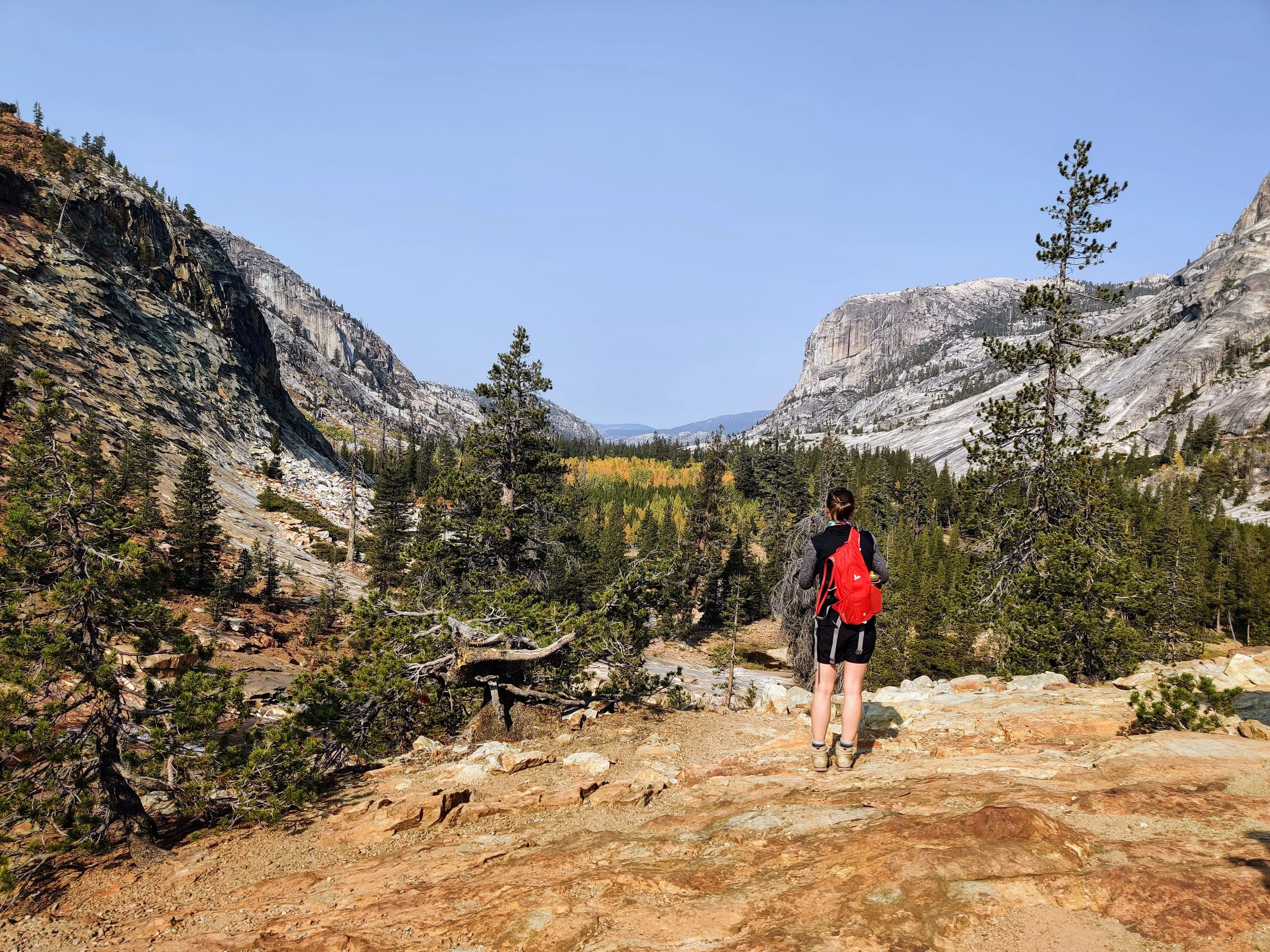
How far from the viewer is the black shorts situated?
6.70 meters

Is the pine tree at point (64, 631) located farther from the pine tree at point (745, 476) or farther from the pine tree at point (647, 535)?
the pine tree at point (745, 476)

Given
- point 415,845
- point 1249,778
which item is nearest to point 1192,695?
point 1249,778

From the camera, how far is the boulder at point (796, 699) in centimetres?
1270

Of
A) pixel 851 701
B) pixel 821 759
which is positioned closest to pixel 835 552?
pixel 851 701

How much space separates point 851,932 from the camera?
12.6ft

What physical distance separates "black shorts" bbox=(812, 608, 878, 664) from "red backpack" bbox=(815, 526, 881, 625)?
0.08 metres

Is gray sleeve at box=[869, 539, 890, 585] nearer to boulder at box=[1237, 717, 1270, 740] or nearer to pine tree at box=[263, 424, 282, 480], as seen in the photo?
boulder at box=[1237, 717, 1270, 740]

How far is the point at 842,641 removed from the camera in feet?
22.2

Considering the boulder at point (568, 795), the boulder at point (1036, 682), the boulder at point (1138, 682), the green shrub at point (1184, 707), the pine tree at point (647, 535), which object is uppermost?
the green shrub at point (1184, 707)

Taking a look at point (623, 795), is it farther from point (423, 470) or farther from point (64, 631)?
point (423, 470)

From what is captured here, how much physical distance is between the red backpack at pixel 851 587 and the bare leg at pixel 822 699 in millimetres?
620

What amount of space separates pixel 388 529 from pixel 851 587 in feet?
142

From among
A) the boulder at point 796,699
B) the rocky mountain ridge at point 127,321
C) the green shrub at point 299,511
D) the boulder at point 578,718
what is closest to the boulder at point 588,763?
the boulder at point 578,718

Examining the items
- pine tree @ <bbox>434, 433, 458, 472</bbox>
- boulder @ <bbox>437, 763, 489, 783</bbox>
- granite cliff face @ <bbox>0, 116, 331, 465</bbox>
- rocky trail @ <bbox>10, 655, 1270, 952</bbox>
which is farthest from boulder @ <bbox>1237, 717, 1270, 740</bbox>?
pine tree @ <bbox>434, 433, 458, 472</bbox>
